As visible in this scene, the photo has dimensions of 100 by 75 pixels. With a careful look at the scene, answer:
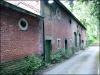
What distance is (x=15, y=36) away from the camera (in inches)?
511

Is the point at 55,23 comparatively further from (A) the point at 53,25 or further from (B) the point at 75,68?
(B) the point at 75,68

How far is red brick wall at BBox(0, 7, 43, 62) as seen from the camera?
11812 mm

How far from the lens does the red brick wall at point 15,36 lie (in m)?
11.8

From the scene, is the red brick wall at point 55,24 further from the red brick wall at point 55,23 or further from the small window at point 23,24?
the small window at point 23,24

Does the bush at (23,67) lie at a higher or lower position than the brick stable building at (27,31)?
lower

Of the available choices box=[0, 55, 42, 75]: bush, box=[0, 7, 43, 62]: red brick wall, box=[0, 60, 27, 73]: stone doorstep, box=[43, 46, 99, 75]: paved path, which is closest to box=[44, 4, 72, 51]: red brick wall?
box=[43, 46, 99, 75]: paved path

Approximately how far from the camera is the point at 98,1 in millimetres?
20406

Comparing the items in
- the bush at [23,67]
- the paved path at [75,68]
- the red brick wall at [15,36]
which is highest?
the red brick wall at [15,36]

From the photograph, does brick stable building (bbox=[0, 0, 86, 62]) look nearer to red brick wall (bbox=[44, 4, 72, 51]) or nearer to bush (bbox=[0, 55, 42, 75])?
red brick wall (bbox=[44, 4, 72, 51])

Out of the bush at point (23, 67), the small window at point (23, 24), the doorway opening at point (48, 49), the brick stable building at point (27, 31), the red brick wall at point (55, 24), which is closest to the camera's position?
the bush at point (23, 67)

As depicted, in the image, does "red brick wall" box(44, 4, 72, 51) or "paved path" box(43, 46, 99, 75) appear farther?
"red brick wall" box(44, 4, 72, 51)

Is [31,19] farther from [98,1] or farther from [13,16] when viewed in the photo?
[98,1]

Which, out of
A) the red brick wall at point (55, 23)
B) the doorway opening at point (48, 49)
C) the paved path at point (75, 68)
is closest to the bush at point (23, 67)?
the paved path at point (75, 68)

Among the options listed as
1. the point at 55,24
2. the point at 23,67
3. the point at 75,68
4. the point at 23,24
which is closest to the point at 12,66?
the point at 23,67
